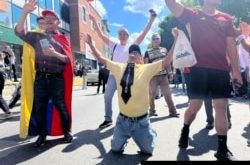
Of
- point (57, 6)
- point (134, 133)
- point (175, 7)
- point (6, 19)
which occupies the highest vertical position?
→ point (57, 6)

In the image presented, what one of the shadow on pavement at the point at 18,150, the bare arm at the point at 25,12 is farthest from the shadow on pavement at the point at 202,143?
the bare arm at the point at 25,12

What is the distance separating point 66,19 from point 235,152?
58.3 m

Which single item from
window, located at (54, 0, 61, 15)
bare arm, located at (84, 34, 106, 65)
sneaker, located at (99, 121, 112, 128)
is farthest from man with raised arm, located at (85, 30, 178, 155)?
window, located at (54, 0, 61, 15)

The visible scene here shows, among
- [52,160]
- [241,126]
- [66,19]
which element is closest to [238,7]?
[66,19]

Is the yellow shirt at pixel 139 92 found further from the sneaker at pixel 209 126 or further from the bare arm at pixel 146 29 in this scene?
the sneaker at pixel 209 126

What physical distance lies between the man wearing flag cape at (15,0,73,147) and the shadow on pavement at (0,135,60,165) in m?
0.13

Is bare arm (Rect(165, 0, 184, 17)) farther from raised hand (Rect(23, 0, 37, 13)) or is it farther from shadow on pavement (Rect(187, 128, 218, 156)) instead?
raised hand (Rect(23, 0, 37, 13))

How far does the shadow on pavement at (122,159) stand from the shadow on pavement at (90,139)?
0.64 ft

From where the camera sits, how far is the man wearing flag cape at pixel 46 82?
18.8 ft

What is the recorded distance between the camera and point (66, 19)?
6172cm

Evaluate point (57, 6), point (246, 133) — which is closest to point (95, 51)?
point (246, 133)

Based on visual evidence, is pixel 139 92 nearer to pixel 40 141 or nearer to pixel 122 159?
pixel 122 159

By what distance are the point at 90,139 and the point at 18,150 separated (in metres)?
1.14

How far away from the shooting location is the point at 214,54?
4789mm
